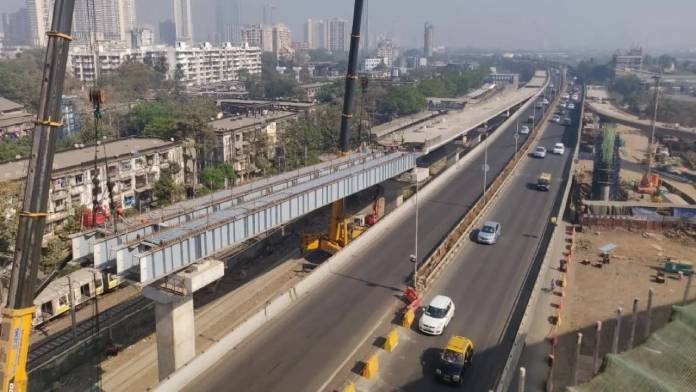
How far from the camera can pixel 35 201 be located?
638 inches

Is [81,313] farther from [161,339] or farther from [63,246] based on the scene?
[161,339]

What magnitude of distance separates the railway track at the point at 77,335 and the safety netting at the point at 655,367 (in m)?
26.2

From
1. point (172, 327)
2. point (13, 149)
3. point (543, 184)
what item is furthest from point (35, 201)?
point (13, 149)

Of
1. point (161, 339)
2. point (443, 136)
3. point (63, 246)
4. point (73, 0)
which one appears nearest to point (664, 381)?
point (161, 339)

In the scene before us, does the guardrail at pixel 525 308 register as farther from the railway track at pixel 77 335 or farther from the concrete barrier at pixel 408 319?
the railway track at pixel 77 335

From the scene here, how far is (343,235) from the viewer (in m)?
41.5

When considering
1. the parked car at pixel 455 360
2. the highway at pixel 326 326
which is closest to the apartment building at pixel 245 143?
the highway at pixel 326 326

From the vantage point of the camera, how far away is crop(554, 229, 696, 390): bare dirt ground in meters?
29.8

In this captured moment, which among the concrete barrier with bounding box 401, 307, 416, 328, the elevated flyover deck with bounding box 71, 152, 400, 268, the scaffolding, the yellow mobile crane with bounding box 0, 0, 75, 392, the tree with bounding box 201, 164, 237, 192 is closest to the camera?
the yellow mobile crane with bounding box 0, 0, 75, 392

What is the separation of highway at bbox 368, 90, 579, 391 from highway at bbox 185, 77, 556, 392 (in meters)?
1.05

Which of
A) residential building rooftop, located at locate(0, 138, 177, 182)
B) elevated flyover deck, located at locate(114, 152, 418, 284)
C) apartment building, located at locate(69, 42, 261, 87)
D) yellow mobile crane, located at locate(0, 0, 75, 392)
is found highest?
apartment building, located at locate(69, 42, 261, 87)

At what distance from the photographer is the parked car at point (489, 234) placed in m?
39.4

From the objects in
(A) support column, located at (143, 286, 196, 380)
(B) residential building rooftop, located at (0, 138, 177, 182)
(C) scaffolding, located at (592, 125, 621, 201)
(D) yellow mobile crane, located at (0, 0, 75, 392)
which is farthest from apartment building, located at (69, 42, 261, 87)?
(D) yellow mobile crane, located at (0, 0, 75, 392)

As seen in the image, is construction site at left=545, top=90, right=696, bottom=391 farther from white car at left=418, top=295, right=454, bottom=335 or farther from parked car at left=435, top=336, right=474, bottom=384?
white car at left=418, top=295, right=454, bottom=335
